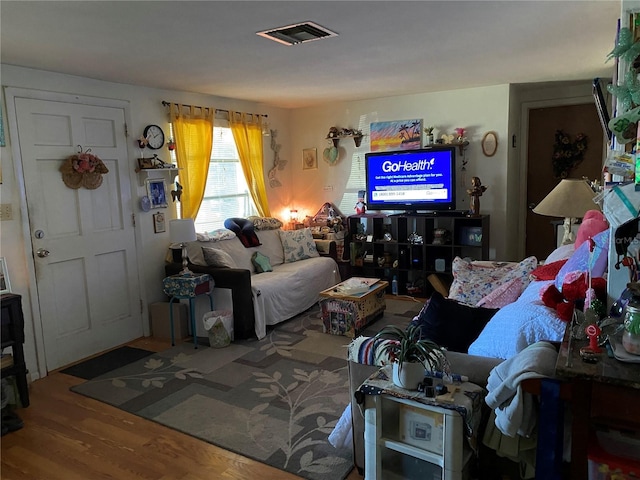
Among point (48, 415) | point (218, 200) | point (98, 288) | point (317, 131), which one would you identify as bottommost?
point (48, 415)

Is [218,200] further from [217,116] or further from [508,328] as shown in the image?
[508,328]

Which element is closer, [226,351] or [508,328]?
[508,328]

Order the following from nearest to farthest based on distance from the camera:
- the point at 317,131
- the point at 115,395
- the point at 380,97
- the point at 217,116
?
the point at 115,395 → the point at 217,116 → the point at 380,97 → the point at 317,131

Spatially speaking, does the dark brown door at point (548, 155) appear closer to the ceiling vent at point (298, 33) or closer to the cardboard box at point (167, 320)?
the ceiling vent at point (298, 33)

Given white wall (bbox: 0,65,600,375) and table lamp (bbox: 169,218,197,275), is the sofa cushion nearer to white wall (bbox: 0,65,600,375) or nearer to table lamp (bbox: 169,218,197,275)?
white wall (bbox: 0,65,600,375)

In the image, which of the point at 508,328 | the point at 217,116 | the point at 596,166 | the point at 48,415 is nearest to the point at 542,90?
the point at 596,166

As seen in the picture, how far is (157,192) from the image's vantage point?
176 inches

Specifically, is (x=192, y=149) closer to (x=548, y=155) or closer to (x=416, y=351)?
(x=416, y=351)

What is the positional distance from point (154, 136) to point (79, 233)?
117cm

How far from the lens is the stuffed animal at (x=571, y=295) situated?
1.88 meters

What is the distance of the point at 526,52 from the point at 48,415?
419 centimetres

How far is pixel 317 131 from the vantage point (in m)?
6.09

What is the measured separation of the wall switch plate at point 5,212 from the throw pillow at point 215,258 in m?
1.60

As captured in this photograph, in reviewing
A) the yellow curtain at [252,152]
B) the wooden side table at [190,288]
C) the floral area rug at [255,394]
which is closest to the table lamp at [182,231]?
the wooden side table at [190,288]
